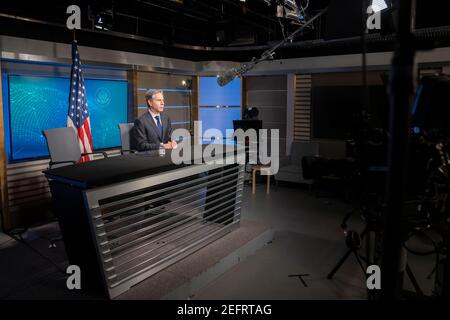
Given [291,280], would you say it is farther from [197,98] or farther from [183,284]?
[197,98]

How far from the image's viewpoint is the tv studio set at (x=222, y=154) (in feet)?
7.01

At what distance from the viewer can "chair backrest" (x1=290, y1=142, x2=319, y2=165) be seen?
6945mm

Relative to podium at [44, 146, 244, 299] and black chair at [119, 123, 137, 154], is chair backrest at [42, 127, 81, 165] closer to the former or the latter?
black chair at [119, 123, 137, 154]

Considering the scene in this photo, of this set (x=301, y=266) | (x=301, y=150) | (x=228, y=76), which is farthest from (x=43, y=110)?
(x=301, y=150)

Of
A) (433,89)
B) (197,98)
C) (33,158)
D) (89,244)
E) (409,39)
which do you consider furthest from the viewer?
(197,98)

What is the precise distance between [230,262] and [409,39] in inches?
118

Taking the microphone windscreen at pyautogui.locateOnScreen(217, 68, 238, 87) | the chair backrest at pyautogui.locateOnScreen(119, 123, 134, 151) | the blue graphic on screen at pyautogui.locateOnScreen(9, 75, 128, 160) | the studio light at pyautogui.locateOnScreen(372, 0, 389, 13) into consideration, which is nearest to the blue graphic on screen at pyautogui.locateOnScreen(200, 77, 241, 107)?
the blue graphic on screen at pyautogui.locateOnScreen(9, 75, 128, 160)

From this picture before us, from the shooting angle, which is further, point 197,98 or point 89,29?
point 197,98

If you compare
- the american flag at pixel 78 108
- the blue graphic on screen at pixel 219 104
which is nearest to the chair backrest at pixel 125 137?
the american flag at pixel 78 108

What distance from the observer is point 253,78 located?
25.2 feet

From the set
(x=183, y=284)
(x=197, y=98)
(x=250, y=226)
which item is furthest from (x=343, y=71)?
(x=183, y=284)

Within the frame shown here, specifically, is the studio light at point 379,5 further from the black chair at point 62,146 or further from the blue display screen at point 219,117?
the blue display screen at point 219,117

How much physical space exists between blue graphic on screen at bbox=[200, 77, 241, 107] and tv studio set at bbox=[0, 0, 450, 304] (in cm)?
3

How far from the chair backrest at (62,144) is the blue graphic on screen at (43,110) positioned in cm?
64
